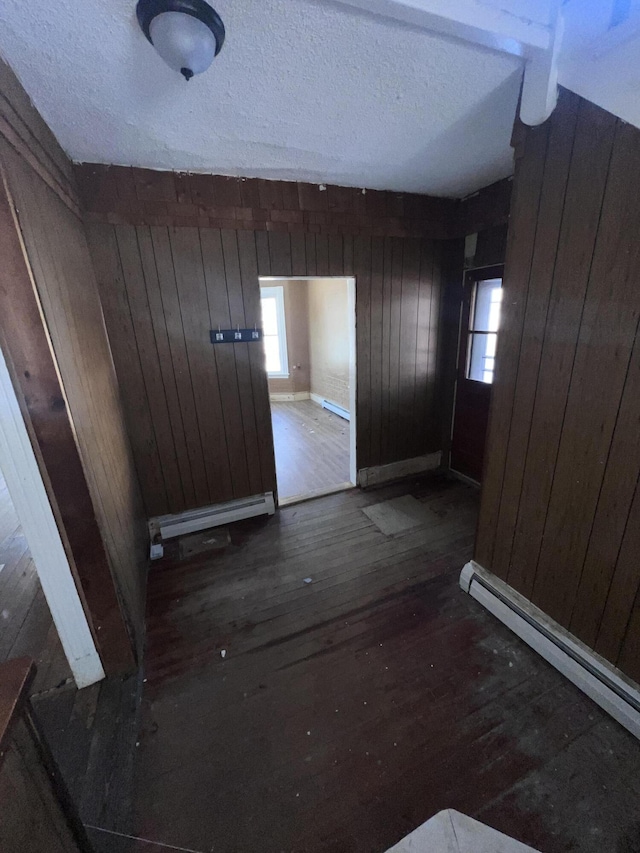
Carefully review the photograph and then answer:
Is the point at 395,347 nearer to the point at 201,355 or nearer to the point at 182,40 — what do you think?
the point at 201,355

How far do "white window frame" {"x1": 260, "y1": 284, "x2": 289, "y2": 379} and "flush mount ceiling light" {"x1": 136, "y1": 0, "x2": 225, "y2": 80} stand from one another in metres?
5.48

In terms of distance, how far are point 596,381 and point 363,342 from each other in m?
1.98

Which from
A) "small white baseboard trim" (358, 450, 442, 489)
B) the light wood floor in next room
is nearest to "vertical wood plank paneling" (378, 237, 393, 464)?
"small white baseboard trim" (358, 450, 442, 489)

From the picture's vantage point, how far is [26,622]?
6.73ft

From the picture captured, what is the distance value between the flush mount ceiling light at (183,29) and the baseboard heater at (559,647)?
2730 mm

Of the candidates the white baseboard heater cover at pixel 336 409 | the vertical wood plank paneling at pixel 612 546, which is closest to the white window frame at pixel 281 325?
the white baseboard heater cover at pixel 336 409

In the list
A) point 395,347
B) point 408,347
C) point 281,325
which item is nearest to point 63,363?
point 395,347

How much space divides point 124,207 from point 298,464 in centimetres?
290

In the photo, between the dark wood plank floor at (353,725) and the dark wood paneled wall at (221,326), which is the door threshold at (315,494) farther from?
the dark wood plank floor at (353,725)

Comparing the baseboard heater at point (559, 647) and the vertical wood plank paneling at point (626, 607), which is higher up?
the vertical wood plank paneling at point (626, 607)

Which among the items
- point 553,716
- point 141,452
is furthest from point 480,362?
point 141,452

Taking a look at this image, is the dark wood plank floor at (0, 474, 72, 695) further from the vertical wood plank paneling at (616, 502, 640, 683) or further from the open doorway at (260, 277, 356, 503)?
the vertical wood plank paneling at (616, 502, 640, 683)

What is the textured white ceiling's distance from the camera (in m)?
1.11

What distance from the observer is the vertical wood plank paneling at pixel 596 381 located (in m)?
1.25
